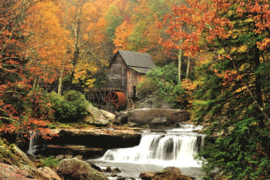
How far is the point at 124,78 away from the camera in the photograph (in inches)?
1374

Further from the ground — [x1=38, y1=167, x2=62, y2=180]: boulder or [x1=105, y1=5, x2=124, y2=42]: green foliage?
[x1=105, y1=5, x2=124, y2=42]: green foliage

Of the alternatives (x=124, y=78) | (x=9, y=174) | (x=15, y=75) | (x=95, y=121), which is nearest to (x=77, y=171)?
(x=9, y=174)

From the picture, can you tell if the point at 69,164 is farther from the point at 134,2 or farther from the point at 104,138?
the point at 134,2

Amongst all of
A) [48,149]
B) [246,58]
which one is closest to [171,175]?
[246,58]

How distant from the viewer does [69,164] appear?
845 centimetres

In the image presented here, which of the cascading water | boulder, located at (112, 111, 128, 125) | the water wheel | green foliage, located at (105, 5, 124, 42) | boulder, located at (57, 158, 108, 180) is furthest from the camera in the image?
green foliage, located at (105, 5, 124, 42)

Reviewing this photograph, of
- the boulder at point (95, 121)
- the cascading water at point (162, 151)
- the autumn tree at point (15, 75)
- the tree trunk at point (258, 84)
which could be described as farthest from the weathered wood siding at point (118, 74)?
the tree trunk at point (258, 84)

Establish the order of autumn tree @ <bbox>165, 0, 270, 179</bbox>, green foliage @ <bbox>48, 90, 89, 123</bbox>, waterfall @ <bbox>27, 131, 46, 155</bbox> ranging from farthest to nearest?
green foliage @ <bbox>48, 90, 89, 123</bbox> < waterfall @ <bbox>27, 131, 46, 155</bbox> < autumn tree @ <bbox>165, 0, 270, 179</bbox>

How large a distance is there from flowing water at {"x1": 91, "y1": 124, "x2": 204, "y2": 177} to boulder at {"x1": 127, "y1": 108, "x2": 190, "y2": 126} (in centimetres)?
620

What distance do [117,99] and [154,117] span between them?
1103 centimetres

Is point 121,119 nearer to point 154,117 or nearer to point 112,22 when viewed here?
point 154,117

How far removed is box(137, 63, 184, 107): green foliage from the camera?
26922 millimetres

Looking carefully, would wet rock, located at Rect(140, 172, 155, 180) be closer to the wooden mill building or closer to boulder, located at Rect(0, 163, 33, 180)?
boulder, located at Rect(0, 163, 33, 180)

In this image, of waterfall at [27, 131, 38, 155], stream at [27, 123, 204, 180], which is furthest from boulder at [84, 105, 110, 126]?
waterfall at [27, 131, 38, 155]
